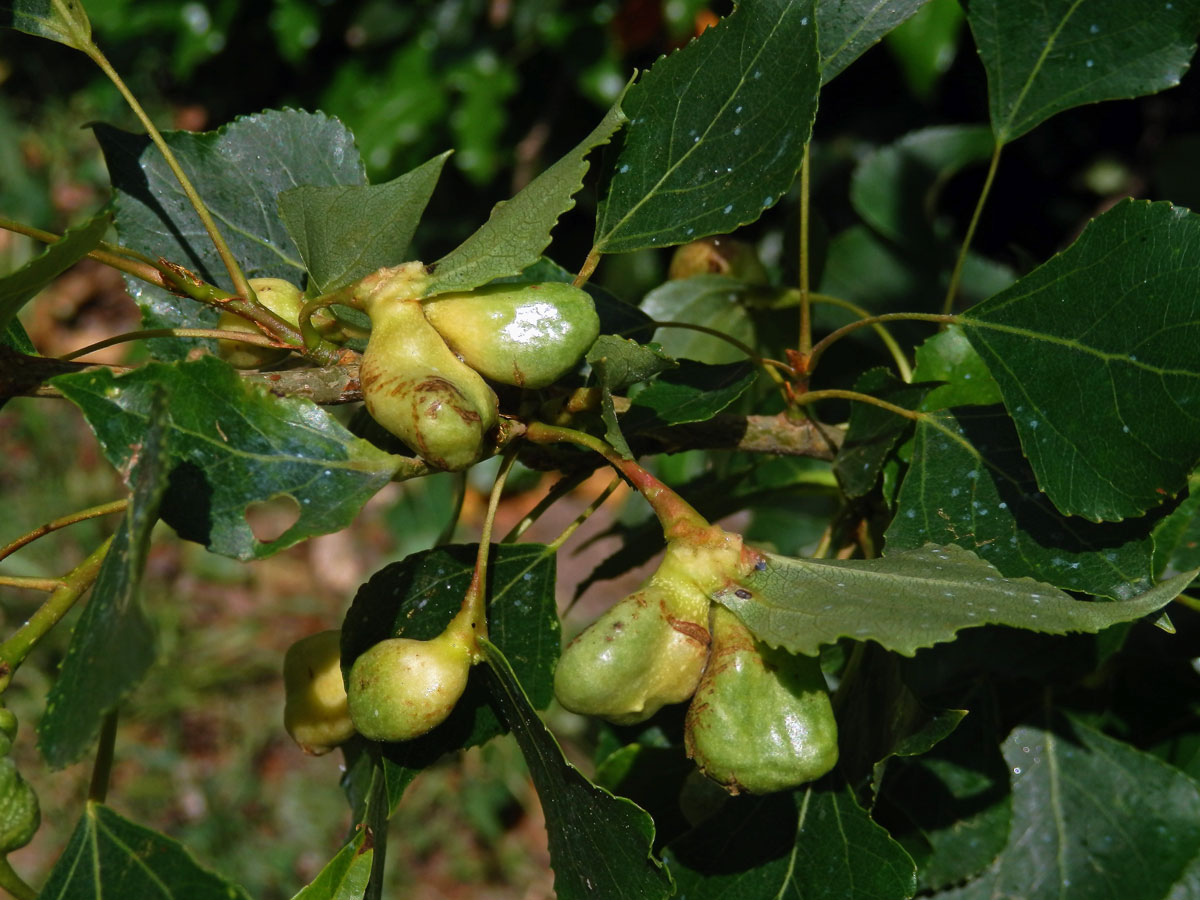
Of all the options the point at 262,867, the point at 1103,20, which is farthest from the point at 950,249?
the point at 262,867

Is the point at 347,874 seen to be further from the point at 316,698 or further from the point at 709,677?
the point at 709,677

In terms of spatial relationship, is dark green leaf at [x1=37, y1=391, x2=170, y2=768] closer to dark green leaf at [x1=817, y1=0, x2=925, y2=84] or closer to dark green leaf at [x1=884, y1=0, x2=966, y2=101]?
dark green leaf at [x1=817, y1=0, x2=925, y2=84]

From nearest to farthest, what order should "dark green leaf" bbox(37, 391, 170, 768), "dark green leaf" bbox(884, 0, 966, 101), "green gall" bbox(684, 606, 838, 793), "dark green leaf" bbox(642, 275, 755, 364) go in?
"dark green leaf" bbox(37, 391, 170, 768)
"green gall" bbox(684, 606, 838, 793)
"dark green leaf" bbox(642, 275, 755, 364)
"dark green leaf" bbox(884, 0, 966, 101)

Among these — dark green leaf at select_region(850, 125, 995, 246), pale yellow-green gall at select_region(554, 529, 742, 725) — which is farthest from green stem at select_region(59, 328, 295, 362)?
dark green leaf at select_region(850, 125, 995, 246)

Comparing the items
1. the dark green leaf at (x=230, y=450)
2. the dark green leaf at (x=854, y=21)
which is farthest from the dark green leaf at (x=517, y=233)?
the dark green leaf at (x=854, y=21)

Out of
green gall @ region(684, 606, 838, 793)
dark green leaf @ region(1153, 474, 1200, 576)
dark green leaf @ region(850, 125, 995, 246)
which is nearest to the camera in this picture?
green gall @ region(684, 606, 838, 793)

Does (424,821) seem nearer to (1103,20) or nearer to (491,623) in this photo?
(491,623)

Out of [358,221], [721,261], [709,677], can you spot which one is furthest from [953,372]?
[358,221]
